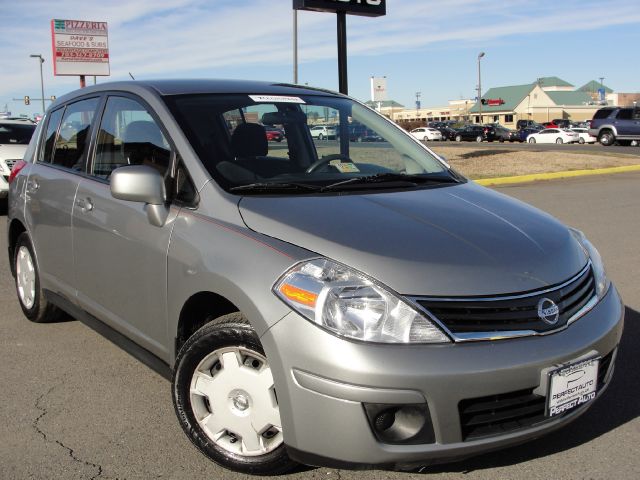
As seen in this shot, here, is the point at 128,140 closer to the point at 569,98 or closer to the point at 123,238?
the point at 123,238

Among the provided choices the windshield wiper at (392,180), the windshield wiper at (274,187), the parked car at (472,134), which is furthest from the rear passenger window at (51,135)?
the parked car at (472,134)

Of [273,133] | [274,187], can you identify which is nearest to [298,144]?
[273,133]

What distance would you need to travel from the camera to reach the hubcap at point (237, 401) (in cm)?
272

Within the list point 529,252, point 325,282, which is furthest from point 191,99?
point 529,252

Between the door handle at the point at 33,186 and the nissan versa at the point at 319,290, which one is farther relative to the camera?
the door handle at the point at 33,186

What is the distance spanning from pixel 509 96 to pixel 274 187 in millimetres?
110348

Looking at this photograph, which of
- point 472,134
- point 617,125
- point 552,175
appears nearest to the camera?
point 552,175

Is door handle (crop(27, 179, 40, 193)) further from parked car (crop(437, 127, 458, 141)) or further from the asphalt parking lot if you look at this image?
parked car (crop(437, 127, 458, 141))

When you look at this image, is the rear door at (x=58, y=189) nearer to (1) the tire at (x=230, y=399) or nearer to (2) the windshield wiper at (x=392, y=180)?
(1) the tire at (x=230, y=399)

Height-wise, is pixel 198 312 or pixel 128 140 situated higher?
pixel 128 140

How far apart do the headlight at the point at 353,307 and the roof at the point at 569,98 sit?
111192 millimetres

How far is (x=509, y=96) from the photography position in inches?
4222

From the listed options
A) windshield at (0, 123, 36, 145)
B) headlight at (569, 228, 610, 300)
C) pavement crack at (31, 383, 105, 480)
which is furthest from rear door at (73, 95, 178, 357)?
windshield at (0, 123, 36, 145)

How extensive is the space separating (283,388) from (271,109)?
6.38ft
